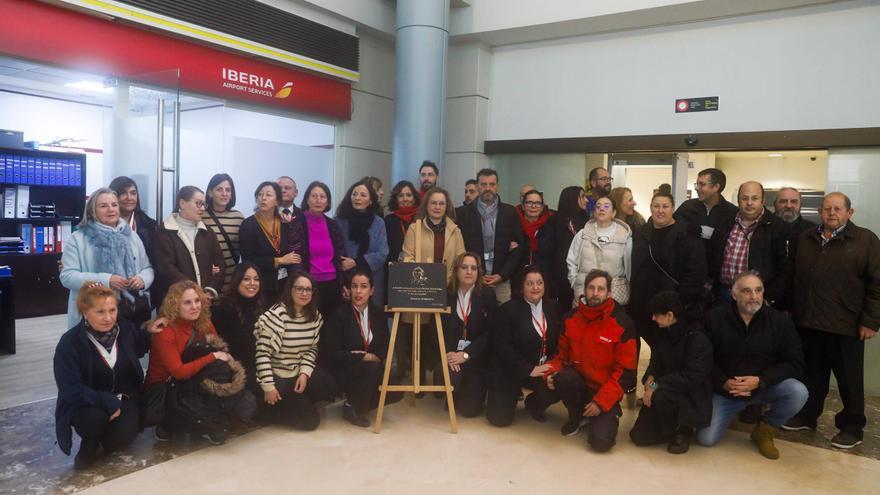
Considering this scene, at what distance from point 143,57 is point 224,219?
1634mm

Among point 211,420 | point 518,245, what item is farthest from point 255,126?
point 211,420

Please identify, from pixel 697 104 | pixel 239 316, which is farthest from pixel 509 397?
pixel 697 104

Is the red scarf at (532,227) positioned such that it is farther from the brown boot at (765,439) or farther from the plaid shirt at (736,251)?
the brown boot at (765,439)

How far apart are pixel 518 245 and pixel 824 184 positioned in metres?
3.01

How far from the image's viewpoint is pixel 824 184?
19.2 ft

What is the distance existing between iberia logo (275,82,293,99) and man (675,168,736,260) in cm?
387

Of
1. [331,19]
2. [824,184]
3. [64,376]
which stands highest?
[331,19]

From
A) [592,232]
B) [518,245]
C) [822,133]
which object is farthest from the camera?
[822,133]

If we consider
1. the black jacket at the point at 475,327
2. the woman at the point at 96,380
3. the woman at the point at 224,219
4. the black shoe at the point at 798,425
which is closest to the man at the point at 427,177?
the black jacket at the point at 475,327

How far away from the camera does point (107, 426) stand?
3.50 m

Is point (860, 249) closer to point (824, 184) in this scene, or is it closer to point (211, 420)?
point (824, 184)

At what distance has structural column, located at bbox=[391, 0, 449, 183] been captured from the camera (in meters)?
6.47

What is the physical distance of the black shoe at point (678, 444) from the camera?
3895 mm

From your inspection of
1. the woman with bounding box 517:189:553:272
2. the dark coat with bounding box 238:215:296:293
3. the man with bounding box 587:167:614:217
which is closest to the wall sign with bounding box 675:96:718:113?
the man with bounding box 587:167:614:217
